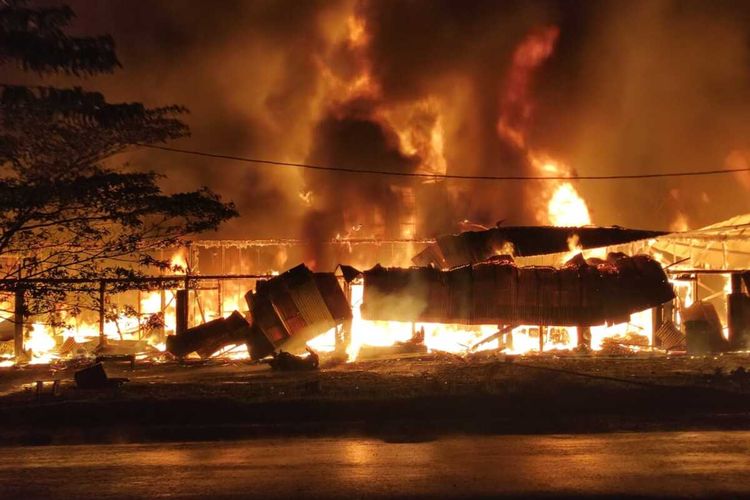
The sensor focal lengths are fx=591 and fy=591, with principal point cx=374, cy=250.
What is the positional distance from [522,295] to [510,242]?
9.65 feet

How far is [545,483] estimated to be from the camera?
590cm

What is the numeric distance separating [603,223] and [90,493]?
35.0 m

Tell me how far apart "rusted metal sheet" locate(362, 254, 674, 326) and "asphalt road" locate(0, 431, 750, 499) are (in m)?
6.19

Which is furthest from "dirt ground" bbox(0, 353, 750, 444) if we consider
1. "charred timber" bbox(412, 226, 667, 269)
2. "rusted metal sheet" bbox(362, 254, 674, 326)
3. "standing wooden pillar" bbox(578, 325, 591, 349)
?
"charred timber" bbox(412, 226, 667, 269)

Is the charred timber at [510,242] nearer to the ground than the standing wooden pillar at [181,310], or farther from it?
farther from it

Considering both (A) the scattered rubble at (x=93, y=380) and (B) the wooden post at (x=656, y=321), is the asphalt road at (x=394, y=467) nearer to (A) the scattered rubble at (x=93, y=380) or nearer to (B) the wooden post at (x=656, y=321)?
(A) the scattered rubble at (x=93, y=380)

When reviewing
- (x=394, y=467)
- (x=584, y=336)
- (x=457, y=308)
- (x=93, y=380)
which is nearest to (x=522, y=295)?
(x=457, y=308)

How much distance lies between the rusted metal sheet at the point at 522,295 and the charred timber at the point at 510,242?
245cm

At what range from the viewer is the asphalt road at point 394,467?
586 centimetres

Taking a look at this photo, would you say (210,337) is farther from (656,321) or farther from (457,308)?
(656,321)

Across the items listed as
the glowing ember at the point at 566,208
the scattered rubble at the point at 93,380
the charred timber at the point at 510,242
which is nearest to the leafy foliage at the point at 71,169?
the scattered rubble at the point at 93,380

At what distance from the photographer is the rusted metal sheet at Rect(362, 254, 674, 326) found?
46.3ft

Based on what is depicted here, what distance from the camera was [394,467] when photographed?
657 cm

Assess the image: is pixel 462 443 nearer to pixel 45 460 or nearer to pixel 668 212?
pixel 45 460
